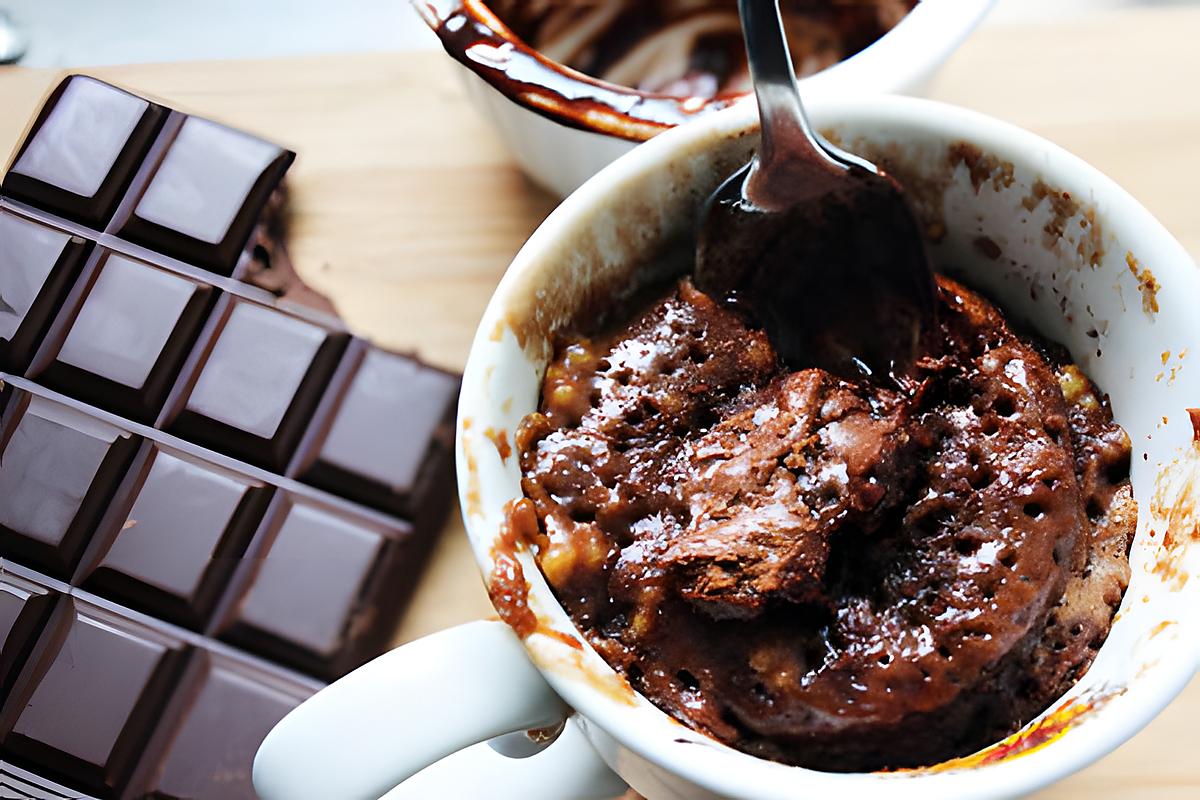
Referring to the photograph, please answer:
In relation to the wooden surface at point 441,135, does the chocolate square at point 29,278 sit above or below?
below

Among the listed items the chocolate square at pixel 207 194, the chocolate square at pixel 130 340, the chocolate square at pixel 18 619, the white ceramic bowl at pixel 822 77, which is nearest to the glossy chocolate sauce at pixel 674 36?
the white ceramic bowl at pixel 822 77

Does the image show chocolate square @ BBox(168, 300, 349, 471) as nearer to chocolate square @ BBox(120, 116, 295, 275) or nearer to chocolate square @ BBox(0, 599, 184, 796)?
chocolate square @ BBox(120, 116, 295, 275)

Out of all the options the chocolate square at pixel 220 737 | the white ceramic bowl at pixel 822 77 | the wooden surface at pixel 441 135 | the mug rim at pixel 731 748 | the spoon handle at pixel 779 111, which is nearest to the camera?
the mug rim at pixel 731 748

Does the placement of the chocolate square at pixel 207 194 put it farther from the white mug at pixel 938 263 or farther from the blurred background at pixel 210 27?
the white mug at pixel 938 263

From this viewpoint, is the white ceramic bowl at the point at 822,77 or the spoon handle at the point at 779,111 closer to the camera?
the spoon handle at the point at 779,111

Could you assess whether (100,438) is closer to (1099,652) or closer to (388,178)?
(388,178)

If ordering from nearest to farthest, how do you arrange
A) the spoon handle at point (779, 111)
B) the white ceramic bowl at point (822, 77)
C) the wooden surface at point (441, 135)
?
the spoon handle at point (779, 111)
the white ceramic bowl at point (822, 77)
the wooden surface at point (441, 135)

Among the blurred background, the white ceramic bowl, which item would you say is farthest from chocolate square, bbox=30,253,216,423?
the white ceramic bowl

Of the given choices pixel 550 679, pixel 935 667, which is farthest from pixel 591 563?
pixel 935 667

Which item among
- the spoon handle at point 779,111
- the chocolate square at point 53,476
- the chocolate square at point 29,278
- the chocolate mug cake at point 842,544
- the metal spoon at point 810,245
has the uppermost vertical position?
the spoon handle at point 779,111
